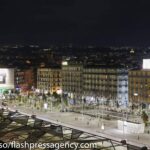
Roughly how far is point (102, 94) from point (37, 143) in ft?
253

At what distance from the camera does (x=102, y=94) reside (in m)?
105

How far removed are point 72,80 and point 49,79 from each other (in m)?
12.5

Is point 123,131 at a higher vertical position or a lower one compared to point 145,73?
lower

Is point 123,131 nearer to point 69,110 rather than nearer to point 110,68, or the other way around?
point 69,110

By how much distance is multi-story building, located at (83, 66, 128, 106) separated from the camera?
101 meters

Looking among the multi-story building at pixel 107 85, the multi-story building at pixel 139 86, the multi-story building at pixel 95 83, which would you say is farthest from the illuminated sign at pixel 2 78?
the multi-story building at pixel 139 86

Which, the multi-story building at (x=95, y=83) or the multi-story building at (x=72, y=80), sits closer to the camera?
the multi-story building at (x=95, y=83)

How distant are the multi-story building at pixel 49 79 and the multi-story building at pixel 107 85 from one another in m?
14.4

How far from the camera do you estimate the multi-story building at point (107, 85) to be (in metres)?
101

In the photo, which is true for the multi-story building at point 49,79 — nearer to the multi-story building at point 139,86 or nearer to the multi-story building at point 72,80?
the multi-story building at point 72,80

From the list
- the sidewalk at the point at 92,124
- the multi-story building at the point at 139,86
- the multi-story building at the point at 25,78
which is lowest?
the sidewalk at the point at 92,124

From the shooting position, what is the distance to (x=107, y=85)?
104125 mm

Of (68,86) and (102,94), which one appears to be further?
(68,86)

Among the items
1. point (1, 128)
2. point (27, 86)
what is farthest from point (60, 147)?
point (27, 86)
